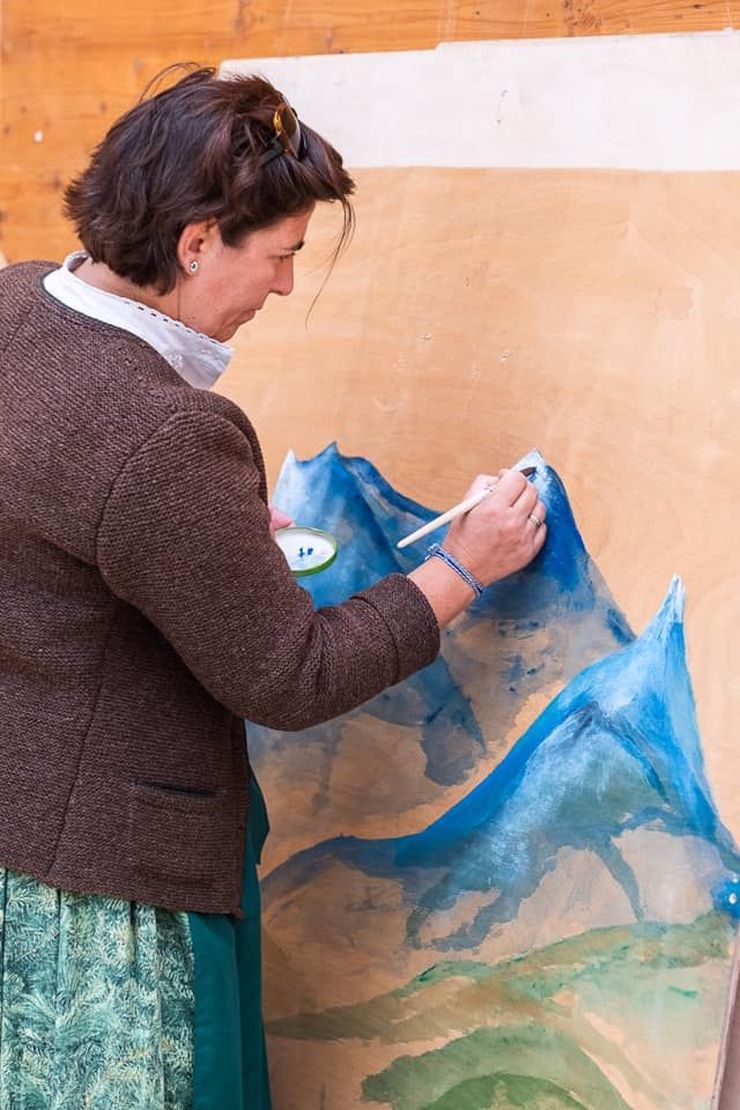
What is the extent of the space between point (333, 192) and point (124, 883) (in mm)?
683

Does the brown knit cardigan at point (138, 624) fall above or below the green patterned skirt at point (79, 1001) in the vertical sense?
above

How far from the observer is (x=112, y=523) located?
1.12 meters

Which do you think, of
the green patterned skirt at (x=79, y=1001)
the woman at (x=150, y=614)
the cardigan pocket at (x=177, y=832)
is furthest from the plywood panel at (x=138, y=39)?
the green patterned skirt at (x=79, y=1001)

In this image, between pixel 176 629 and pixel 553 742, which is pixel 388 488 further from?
pixel 176 629

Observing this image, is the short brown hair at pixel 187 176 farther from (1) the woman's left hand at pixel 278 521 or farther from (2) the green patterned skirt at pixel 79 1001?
(2) the green patterned skirt at pixel 79 1001

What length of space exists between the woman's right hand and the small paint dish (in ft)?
0.71

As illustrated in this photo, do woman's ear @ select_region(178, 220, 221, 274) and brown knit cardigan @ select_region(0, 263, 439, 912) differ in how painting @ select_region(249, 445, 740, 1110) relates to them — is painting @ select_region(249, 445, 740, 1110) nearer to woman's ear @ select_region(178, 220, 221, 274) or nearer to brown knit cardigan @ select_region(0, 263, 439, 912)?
brown knit cardigan @ select_region(0, 263, 439, 912)

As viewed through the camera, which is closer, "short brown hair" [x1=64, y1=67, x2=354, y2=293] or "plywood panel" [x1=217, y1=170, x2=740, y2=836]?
"short brown hair" [x1=64, y1=67, x2=354, y2=293]

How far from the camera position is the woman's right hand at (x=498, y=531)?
4.58ft

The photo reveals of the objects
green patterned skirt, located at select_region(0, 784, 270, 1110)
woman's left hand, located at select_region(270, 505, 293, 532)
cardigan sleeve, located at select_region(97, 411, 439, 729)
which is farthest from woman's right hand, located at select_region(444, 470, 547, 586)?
green patterned skirt, located at select_region(0, 784, 270, 1110)

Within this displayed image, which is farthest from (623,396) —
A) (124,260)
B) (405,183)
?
(124,260)

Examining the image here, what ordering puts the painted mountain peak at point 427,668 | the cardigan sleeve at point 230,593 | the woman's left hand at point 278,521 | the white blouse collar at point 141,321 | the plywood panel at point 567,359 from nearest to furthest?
the cardigan sleeve at point 230,593, the white blouse collar at point 141,321, the plywood panel at point 567,359, the painted mountain peak at point 427,668, the woman's left hand at point 278,521

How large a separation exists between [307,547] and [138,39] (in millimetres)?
823

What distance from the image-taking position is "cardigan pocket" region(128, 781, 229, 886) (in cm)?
128
